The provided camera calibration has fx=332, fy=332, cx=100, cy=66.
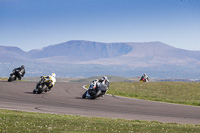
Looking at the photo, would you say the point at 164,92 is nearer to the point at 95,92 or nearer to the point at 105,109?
the point at 95,92

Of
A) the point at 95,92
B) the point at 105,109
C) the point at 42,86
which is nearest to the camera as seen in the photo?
the point at 105,109

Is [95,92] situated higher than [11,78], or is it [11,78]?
[11,78]

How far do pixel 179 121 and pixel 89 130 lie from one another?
23.0ft

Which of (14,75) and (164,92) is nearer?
(164,92)

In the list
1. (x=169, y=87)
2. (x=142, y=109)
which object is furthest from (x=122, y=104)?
(x=169, y=87)

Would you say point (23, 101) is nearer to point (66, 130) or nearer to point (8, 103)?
point (8, 103)

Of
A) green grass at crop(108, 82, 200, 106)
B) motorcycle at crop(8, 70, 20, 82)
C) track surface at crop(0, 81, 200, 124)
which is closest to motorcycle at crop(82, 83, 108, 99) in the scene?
track surface at crop(0, 81, 200, 124)

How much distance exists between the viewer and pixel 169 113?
69.2 ft

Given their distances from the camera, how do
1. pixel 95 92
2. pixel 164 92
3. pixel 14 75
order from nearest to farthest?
pixel 95 92 → pixel 164 92 → pixel 14 75

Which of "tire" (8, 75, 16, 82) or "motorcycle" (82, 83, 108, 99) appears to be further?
"tire" (8, 75, 16, 82)

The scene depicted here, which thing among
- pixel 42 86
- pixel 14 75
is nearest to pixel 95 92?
pixel 42 86

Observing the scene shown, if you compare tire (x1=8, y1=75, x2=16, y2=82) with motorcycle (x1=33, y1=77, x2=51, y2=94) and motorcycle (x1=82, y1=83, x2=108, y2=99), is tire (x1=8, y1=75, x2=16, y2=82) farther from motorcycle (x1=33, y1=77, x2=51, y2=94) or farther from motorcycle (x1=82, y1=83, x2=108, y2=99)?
motorcycle (x1=82, y1=83, x2=108, y2=99)

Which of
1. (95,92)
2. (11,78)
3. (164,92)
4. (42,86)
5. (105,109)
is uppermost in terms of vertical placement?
(11,78)

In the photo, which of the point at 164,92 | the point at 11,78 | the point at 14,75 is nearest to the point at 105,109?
the point at 164,92
